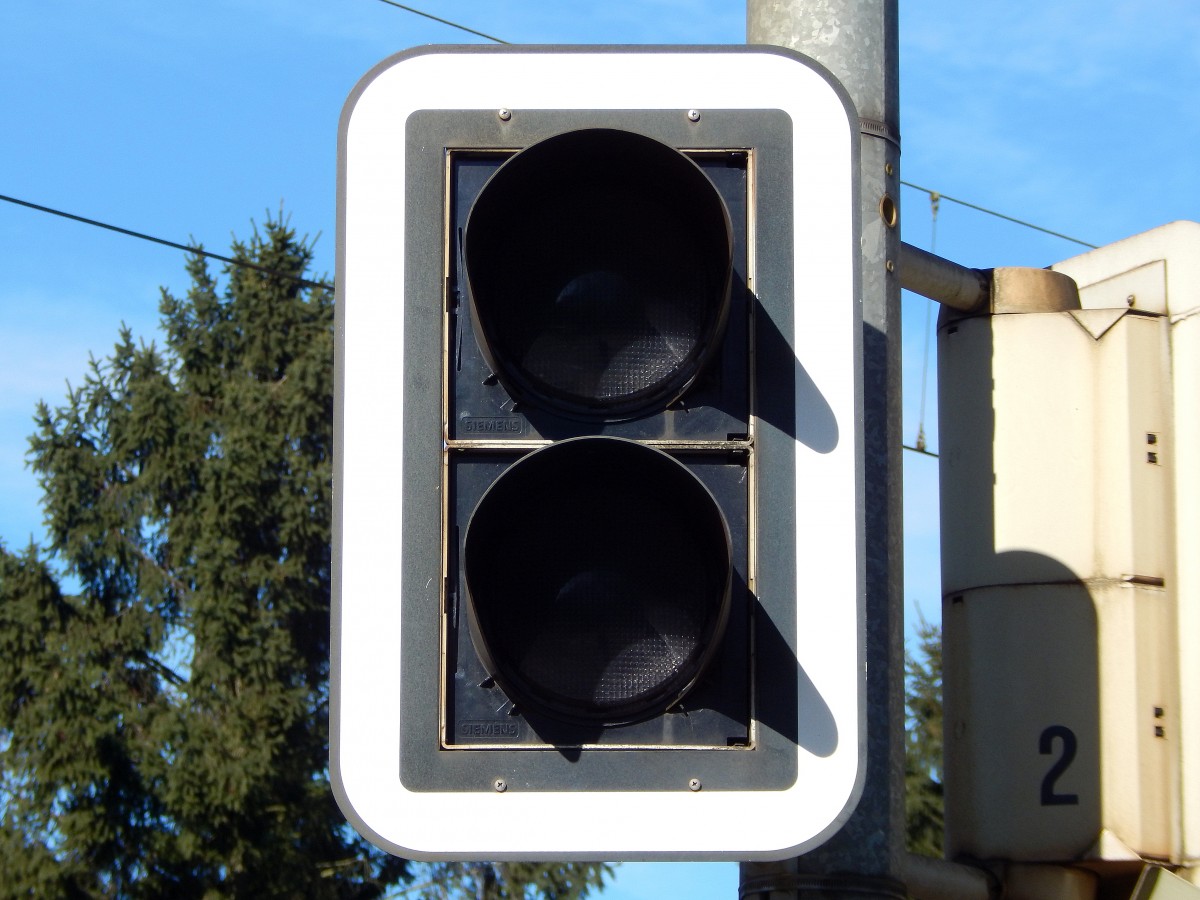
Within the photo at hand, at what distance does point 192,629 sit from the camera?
1057 inches

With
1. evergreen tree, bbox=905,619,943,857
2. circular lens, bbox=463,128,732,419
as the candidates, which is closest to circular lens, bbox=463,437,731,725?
circular lens, bbox=463,128,732,419

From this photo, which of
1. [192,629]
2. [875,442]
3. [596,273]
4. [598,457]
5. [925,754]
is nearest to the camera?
[598,457]

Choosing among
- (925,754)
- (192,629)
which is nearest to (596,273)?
(925,754)

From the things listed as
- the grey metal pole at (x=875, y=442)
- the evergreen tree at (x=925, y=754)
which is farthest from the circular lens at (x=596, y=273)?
the evergreen tree at (x=925, y=754)

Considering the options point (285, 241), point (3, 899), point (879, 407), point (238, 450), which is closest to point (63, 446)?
point (238, 450)

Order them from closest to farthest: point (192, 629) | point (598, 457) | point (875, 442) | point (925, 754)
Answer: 1. point (598, 457)
2. point (875, 442)
3. point (925, 754)
4. point (192, 629)

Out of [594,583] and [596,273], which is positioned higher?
[596,273]

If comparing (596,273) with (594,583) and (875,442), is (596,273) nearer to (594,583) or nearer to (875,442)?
(594,583)

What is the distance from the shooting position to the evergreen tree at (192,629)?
25.0m

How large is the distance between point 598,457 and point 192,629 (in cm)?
2556

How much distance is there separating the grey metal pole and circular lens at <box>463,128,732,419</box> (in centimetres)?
45

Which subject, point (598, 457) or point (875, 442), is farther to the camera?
point (875, 442)

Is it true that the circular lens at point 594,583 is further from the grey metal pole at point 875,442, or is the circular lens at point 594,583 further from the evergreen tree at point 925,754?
the evergreen tree at point 925,754

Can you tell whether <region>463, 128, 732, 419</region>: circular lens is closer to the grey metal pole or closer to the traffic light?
the traffic light
